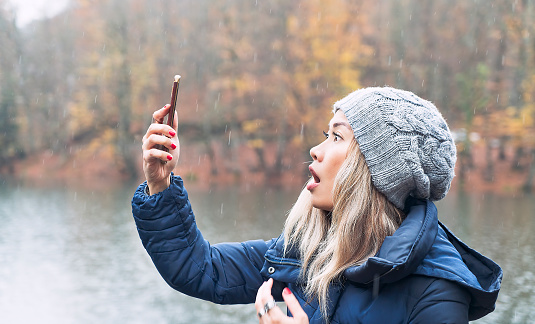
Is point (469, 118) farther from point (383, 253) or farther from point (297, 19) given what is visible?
point (383, 253)

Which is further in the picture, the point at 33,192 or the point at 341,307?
the point at 33,192

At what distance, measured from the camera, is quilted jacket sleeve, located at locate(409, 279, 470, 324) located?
1.60 metres

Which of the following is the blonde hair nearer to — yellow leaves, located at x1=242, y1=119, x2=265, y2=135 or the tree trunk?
the tree trunk

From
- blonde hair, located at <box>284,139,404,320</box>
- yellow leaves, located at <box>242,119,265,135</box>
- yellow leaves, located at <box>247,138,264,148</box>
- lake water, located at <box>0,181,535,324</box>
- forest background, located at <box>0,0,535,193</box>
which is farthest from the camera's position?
yellow leaves, located at <box>242,119,265,135</box>

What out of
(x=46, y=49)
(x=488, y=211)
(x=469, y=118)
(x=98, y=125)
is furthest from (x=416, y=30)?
(x=46, y=49)

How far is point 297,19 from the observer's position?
2825 cm

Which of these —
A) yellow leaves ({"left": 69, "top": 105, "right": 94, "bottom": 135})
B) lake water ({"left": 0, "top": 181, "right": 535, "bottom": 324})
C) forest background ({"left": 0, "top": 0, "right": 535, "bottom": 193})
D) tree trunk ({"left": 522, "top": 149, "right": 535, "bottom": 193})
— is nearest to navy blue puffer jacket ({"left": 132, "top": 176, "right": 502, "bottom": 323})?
lake water ({"left": 0, "top": 181, "right": 535, "bottom": 324})

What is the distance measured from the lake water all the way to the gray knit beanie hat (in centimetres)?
654

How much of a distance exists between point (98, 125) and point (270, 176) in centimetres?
1136

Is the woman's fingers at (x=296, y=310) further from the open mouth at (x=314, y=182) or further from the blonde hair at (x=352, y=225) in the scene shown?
the open mouth at (x=314, y=182)

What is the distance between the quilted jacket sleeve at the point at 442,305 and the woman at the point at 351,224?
6 centimetres

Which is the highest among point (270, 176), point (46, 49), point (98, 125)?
point (46, 49)

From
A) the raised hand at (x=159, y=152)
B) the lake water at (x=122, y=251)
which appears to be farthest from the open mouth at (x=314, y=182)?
the lake water at (x=122, y=251)

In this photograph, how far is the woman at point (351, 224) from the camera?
1.75m
